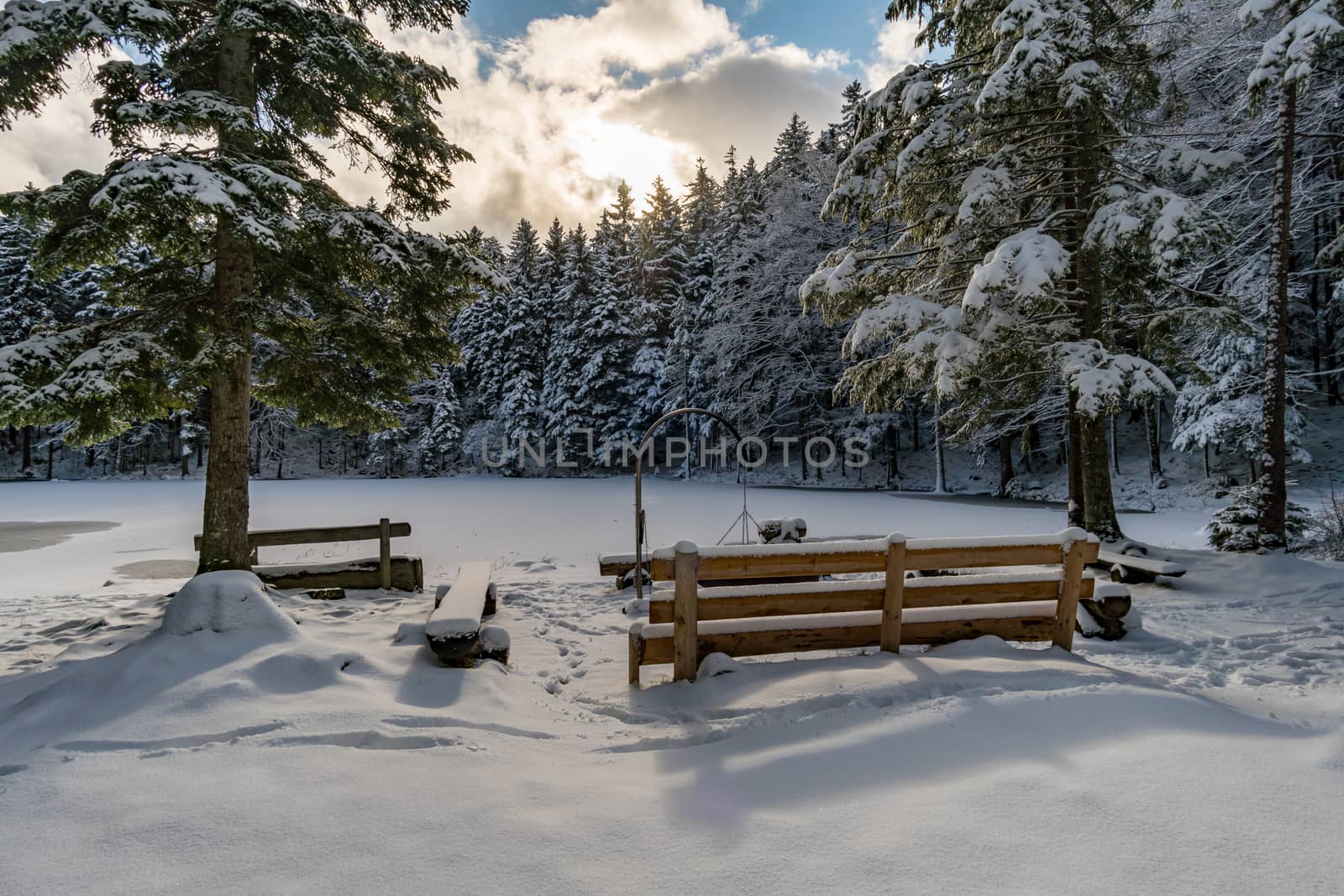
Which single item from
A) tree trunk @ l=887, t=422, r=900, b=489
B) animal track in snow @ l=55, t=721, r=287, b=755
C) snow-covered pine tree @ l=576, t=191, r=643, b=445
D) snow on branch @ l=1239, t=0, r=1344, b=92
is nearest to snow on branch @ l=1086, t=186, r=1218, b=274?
snow on branch @ l=1239, t=0, r=1344, b=92

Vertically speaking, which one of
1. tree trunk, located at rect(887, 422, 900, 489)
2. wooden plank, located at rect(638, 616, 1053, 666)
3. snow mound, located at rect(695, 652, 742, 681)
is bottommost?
snow mound, located at rect(695, 652, 742, 681)

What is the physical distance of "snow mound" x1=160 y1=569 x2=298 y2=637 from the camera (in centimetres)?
476

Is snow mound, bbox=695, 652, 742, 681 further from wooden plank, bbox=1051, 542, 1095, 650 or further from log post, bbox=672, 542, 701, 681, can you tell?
wooden plank, bbox=1051, 542, 1095, 650

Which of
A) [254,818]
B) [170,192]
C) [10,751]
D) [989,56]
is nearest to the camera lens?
[254,818]

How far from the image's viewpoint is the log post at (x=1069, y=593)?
16.5ft

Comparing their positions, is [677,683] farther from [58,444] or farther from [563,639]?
[58,444]

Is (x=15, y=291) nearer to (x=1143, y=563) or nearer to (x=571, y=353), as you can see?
(x=571, y=353)

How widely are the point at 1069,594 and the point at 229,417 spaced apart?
893 centimetres

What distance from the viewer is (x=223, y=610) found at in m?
4.86

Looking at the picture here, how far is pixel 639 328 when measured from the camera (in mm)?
38906

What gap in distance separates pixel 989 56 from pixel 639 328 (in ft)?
101

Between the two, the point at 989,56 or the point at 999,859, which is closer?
the point at 999,859

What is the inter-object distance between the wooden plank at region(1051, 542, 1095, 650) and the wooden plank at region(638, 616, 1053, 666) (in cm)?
8

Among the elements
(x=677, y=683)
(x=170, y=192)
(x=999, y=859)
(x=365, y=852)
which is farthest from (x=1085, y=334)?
(x=170, y=192)
